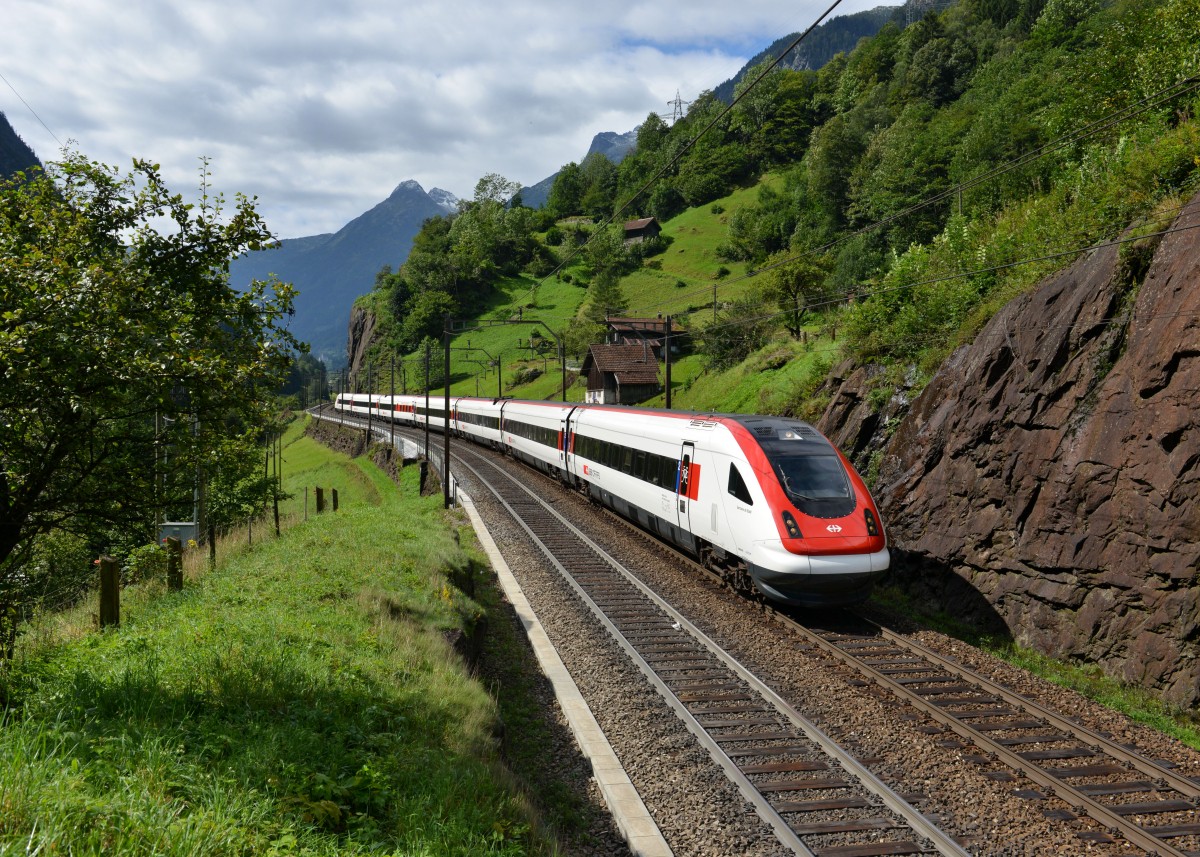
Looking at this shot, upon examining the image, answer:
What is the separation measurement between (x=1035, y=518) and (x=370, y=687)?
1027 centimetres

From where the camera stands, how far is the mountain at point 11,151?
166 metres

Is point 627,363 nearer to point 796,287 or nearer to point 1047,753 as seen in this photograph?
point 796,287

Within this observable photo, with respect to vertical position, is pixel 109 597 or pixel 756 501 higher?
pixel 756 501

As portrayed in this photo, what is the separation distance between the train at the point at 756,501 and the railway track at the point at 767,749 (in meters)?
1.65

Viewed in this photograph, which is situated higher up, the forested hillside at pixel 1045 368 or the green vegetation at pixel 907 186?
the green vegetation at pixel 907 186

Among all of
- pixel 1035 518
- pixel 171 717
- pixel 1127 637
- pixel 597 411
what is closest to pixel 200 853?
pixel 171 717

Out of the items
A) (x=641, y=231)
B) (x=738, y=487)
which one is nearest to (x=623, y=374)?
(x=738, y=487)

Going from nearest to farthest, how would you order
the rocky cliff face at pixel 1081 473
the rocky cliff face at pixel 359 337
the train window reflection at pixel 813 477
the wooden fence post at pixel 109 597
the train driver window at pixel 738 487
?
1. the wooden fence post at pixel 109 597
2. the rocky cliff face at pixel 1081 473
3. the train window reflection at pixel 813 477
4. the train driver window at pixel 738 487
5. the rocky cliff face at pixel 359 337

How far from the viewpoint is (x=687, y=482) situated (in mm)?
14625

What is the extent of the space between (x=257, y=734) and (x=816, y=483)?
8.92 m

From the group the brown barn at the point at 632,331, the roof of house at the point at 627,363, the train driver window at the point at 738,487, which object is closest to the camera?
the train driver window at the point at 738,487

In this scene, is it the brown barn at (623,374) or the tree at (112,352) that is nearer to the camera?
the tree at (112,352)

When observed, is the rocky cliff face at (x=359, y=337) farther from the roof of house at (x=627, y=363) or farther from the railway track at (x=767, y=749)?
the railway track at (x=767, y=749)

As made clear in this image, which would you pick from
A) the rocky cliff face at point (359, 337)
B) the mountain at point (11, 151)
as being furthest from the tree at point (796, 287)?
the mountain at point (11, 151)
